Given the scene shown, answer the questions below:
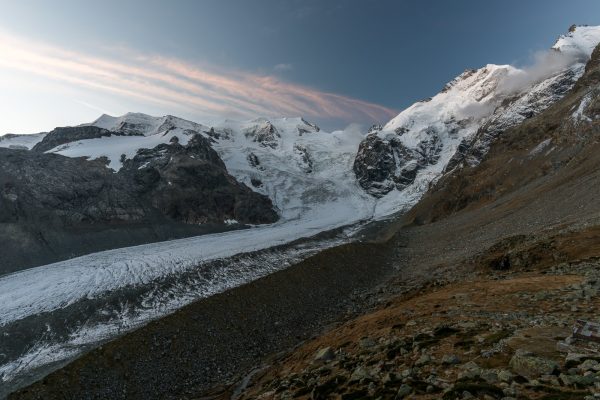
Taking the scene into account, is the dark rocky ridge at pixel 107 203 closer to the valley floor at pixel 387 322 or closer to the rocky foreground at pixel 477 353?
the valley floor at pixel 387 322

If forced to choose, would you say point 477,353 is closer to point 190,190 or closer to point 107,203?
point 107,203

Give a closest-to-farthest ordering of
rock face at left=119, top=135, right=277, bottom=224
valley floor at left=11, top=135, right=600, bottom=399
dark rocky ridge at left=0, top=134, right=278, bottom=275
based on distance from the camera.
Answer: valley floor at left=11, top=135, right=600, bottom=399 → dark rocky ridge at left=0, top=134, right=278, bottom=275 → rock face at left=119, top=135, right=277, bottom=224

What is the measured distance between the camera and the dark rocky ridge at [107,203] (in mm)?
108562

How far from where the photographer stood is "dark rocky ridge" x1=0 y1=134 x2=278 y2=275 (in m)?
109

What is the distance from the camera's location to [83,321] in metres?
47.8

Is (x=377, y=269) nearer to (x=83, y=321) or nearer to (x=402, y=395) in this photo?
(x=83, y=321)

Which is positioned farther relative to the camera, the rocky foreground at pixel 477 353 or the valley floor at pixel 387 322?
the valley floor at pixel 387 322

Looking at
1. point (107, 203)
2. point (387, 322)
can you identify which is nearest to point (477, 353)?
point (387, 322)

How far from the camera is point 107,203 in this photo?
136500 mm

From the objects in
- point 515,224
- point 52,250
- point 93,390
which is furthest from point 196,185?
point 93,390

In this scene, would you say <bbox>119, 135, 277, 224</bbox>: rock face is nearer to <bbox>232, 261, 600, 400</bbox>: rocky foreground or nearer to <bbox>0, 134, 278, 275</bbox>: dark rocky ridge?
<bbox>0, 134, 278, 275</bbox>: dark rocky ridge

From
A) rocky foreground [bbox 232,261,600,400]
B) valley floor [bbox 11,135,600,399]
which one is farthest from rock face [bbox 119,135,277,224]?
rocky foreground [bbox 232,261,600,400]

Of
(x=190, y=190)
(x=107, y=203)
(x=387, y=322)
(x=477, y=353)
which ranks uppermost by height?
(x=477, y=353)

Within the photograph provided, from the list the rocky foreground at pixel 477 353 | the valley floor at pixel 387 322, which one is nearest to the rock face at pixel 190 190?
the valley floor at pixel 387 322
